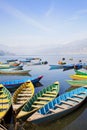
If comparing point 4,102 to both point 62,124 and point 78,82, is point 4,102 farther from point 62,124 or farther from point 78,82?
point 78,82

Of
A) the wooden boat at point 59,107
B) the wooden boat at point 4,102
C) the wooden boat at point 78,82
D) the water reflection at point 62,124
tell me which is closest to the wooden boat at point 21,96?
the wooden boat at point 4,102

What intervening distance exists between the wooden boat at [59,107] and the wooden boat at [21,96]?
2.18 m

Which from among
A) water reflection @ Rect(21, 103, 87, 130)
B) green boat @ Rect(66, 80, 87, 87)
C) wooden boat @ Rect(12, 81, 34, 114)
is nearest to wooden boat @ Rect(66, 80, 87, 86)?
green boat @ Rect(66, 80, 87, 87)

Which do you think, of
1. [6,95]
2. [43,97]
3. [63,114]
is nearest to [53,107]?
[63,114]

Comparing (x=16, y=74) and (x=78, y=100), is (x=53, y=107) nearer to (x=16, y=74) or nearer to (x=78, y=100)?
(x=78, y=100)

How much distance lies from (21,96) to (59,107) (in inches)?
217

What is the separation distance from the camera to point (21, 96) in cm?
2322

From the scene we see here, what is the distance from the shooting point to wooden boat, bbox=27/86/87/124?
16547 millimetres

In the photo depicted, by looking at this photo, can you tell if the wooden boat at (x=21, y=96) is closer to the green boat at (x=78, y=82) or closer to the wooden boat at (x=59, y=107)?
the wooden boat at (x=59, y=107)

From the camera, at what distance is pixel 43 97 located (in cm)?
2262

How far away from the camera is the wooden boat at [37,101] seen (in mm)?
16638

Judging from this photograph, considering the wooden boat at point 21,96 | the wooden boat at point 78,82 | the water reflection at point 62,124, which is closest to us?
the water reflection at point 62,124

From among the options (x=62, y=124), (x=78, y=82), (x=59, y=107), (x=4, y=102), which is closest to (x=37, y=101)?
(x=59, y=107)

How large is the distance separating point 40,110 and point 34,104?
2.66 meters
